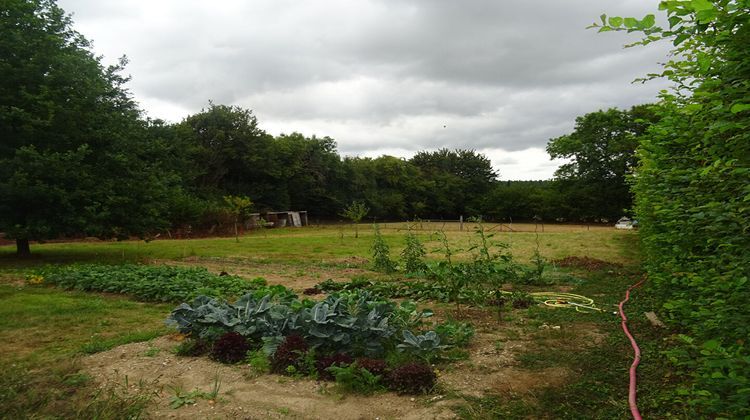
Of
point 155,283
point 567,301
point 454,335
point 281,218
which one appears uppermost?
point 281,218

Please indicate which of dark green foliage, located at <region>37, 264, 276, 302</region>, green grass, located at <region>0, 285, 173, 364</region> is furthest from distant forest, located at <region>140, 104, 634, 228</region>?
green grass, located at <region>0, 285, 173, 364</region>

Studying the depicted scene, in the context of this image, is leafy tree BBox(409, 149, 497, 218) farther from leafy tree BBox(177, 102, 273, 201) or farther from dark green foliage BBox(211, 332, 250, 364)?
dark green foliage BBox(211, 332, 250, 364)

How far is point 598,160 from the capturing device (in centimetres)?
4328

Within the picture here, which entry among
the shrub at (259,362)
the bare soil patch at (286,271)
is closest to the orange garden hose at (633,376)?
the shrub at (259,362)

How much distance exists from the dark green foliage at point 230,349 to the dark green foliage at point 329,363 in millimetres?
945

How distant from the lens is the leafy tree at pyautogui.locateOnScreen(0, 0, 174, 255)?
41.3 ft

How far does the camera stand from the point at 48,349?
5266 mm

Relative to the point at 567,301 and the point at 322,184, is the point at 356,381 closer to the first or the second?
the point at 567,301

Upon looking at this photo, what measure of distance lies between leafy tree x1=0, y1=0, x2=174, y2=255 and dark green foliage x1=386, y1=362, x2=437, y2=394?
40.5 feet

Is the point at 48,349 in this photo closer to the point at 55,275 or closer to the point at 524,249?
the point at 55,275

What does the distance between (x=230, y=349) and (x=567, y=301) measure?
5511mm

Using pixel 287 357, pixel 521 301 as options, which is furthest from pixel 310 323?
pixel 521 301

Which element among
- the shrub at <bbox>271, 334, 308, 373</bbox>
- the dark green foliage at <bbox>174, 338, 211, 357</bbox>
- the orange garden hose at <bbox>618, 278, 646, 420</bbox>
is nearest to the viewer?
the orange garden hose at <bbox>618, 278, 646, 420</bbox>

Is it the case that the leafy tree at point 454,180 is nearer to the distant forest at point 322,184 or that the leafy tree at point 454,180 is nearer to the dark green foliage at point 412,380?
the distant forest at point 322,184
